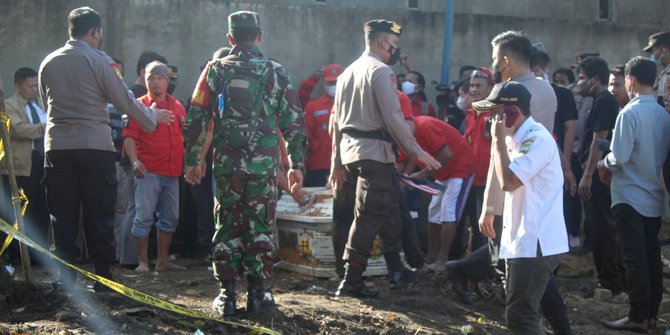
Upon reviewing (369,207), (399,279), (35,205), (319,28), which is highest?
(319,28)

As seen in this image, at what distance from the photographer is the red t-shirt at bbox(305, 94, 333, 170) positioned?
35.3 feet

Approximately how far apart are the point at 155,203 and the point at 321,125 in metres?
2.32

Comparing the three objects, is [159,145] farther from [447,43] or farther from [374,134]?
[447,43]

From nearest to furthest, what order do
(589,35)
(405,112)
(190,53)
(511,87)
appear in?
(511,87) < (405,112) < (190,53) < (589,35)

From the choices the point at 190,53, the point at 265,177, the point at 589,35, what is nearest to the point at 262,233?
the point at 265,177

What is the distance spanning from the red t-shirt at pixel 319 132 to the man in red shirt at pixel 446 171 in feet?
5.64

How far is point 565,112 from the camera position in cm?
902

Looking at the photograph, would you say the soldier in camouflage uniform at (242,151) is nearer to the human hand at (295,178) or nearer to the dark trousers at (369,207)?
the human hand at (295,178)

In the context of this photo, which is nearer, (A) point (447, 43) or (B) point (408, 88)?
(B) point (408, 88)

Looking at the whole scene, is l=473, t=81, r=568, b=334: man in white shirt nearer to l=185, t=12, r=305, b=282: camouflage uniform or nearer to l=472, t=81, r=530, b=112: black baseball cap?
l=472, t=81, r=530, b=112: black baseball cap

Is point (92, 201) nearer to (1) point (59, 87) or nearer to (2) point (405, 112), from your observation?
(1) point (59, 87)

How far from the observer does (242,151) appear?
21.6ft

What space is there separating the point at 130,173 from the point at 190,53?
2437 millimetres

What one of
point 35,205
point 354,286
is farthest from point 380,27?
point 35,205
